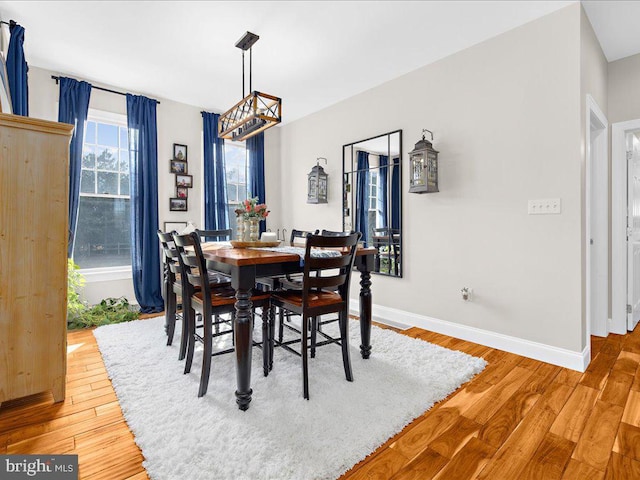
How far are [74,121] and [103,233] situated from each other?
1.28m

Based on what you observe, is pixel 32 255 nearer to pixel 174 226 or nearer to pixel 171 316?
pixel 171 316

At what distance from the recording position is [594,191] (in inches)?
123

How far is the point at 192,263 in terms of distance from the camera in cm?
208

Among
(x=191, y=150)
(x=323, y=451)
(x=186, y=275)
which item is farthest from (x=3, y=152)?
(x=191, y=150)

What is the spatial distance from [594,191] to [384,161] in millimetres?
2014

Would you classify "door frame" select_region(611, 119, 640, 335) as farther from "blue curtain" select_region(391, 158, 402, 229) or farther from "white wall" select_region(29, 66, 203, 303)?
"white wall" select_region(29, 66, 203, 303)

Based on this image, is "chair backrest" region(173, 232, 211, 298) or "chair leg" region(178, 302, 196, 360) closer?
"chair backrest" region(173, 232, 211, 298)

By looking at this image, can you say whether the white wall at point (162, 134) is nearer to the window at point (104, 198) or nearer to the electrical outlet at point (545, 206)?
the window at point (104, 198)

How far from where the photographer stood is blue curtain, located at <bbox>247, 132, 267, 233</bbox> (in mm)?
5059

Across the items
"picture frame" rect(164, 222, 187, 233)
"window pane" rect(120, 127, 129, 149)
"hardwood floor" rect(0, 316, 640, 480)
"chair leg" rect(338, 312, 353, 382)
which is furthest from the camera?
"picture frame" rect(164, 222, 187, 233)

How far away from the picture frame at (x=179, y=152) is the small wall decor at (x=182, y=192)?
39 cm

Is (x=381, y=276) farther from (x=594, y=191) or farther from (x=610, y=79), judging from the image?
(x=610, y=79)

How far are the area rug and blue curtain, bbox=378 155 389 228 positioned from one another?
57.9 inches

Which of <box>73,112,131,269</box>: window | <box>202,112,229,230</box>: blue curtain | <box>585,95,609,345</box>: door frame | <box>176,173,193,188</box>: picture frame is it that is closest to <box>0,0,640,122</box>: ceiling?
<box>73,112,131,269</box>: window
